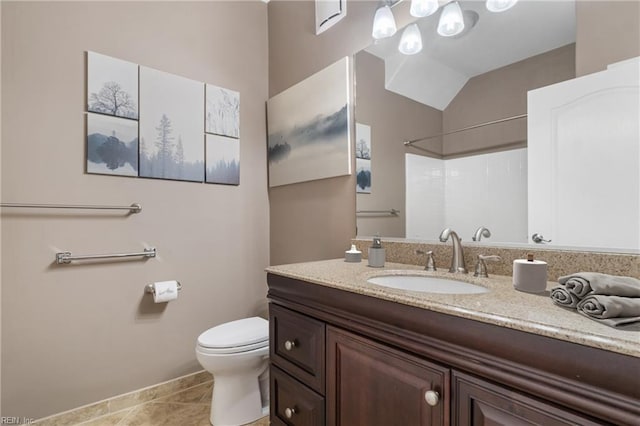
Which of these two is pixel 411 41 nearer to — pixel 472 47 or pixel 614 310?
pixel 472 47

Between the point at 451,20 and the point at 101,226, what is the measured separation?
205 cm

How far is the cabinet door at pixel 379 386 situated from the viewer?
2.47ft

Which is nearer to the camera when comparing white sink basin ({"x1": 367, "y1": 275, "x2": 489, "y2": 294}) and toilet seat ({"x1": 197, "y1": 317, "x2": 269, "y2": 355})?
white sink basin ({"x1": 367, "y1": 275, "x2": 489, "y2": 294})

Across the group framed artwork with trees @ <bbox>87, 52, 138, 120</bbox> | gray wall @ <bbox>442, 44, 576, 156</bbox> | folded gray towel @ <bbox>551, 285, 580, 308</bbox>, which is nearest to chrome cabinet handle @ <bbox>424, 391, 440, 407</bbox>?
folded gray towel @ <bbox>551, 285, 580, 308</bbox>

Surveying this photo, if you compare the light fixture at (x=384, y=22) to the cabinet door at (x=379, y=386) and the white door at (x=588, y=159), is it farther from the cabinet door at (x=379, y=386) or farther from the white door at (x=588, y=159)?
the cabinet door at (x=379, y=386)

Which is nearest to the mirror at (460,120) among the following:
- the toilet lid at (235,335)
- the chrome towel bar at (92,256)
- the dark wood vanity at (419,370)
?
the dark wood vanity at (419,370)

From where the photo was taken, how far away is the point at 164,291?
5.87 feet

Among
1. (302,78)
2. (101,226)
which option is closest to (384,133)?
(302,78)

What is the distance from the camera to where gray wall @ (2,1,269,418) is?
149cm

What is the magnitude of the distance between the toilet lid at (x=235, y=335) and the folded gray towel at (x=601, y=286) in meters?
1.38

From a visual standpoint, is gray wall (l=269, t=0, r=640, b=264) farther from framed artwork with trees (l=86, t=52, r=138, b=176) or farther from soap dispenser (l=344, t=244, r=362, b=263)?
framed artwork with trees (l=86, t=52, r=138, b=176)

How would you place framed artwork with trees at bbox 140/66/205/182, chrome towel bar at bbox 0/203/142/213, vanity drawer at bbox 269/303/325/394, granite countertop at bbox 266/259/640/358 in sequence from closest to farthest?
granite countertop at bbox 266/259/640/358
vanity drawer at bbox 269/303/325/394
chrome towel bar at bbox 0/203/142/213
framed artwork with trees at bbox 140/66/205/182

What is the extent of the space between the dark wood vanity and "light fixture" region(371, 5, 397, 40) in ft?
4.28

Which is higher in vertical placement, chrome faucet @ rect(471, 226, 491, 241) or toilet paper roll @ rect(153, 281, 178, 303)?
chrome faucet @ rect(471, 226, 491, 241)
